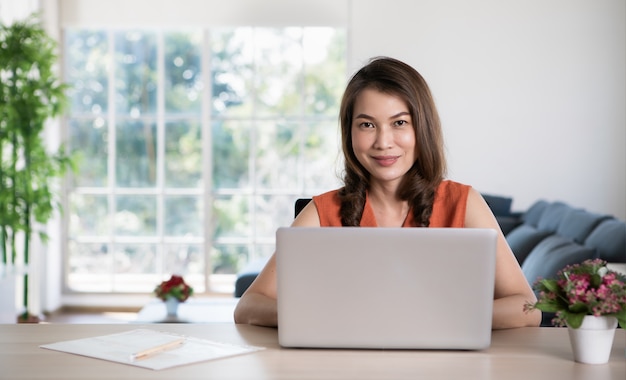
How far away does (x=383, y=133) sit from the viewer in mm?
2416

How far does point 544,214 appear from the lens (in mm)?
6168

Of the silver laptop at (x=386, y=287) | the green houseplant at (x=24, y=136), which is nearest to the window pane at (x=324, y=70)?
the green houseplant at (x=24, y=136)

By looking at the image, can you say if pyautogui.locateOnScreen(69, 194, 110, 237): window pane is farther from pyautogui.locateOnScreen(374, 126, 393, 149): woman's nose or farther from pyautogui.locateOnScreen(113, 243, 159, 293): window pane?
pyautogui.locateOnScreen(374, 126, 393, 149): woman's nose

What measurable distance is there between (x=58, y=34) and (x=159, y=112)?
106 centimetres

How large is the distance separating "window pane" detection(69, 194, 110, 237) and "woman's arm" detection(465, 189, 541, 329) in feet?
19.4

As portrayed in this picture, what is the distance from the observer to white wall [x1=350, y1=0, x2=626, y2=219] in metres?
7.74

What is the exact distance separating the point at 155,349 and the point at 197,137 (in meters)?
6.24

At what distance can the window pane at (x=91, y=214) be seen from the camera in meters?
8.02

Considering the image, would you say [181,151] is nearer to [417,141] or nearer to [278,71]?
[278,71]

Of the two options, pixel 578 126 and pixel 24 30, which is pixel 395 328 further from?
pixel 578 126

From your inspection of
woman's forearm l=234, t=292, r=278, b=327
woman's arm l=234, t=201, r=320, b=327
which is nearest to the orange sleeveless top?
woman's arm l=234, t=201, r=320, b=327

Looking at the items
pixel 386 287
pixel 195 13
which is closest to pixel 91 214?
pixel 195 13

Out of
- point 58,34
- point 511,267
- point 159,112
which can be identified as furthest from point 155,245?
point 511,267

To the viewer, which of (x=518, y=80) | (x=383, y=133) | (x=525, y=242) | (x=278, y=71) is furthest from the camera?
(x=278, y=71)
